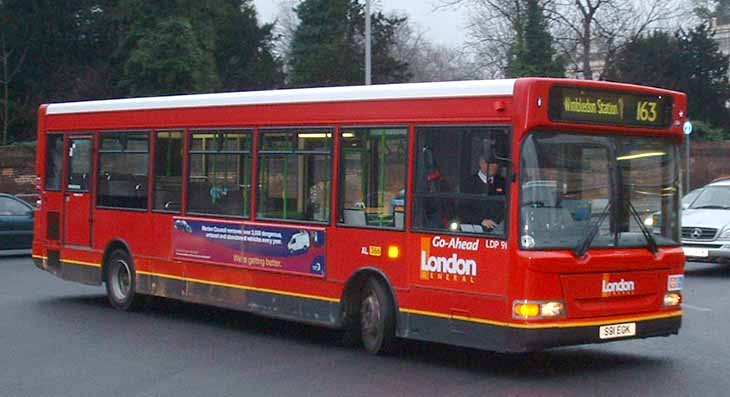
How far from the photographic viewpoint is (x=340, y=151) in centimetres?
1304

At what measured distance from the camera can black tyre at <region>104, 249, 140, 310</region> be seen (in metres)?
16.6

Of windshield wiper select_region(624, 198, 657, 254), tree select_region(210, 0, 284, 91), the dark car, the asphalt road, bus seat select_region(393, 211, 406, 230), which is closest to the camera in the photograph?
the asphalt road

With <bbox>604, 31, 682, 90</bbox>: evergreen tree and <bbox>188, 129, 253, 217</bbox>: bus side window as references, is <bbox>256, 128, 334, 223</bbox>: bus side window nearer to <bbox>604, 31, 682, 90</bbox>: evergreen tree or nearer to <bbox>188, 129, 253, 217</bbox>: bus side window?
<bbox>188, 129, 253, 217</bbox>: bus side window

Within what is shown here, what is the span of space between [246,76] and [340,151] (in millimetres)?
43099

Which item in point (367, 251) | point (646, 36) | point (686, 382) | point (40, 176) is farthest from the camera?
point (646, 36)

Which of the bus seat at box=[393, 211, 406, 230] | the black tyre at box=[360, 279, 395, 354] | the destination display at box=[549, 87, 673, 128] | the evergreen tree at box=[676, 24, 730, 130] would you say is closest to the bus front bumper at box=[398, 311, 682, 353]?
the black tyre at box=[360, 279, 395, 354]

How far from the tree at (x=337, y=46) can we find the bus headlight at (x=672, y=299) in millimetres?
37474

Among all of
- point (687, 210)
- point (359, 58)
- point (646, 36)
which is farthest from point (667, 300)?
point (646, 36)

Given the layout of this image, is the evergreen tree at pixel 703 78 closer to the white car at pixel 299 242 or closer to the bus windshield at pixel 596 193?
the white car at pixel 299 242

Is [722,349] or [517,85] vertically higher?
[517,85]

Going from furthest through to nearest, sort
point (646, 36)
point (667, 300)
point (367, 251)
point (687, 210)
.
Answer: point (646, 36) → point (687, 210) → point (367, 251) → point (667, 300)

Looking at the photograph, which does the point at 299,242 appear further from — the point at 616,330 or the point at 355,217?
the point at 616,330

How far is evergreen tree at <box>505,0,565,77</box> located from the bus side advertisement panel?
30.0 metres

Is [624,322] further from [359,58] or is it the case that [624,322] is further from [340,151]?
[359,58]
